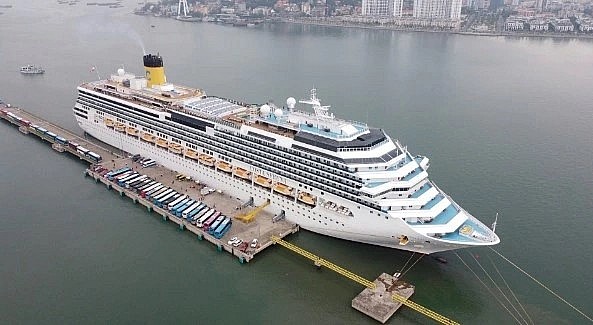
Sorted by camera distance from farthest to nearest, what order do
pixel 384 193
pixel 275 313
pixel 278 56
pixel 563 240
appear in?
1. pixel 278 56
2. pixel 563 240
3. pixel 384 193
4. pixel 275 313

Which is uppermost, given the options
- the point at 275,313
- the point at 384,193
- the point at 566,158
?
the point at 384,193

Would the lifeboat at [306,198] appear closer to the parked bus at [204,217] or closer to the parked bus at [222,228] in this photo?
the parked bus at [222,228]

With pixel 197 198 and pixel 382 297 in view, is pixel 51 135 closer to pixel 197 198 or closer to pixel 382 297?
pixel 197 198

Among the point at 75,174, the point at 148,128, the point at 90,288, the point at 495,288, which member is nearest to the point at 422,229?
the point at 495,288

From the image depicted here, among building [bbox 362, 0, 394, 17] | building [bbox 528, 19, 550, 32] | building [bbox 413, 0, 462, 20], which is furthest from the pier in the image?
building [bbox 362, 0, 394, 17]

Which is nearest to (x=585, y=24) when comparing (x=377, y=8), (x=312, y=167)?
(x=377, y=8)

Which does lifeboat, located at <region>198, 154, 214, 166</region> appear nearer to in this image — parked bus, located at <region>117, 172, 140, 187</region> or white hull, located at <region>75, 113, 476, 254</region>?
white hull, located at <region>75, 113, 476, 254</region>

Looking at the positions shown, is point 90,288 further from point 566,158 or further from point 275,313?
point 566,158
